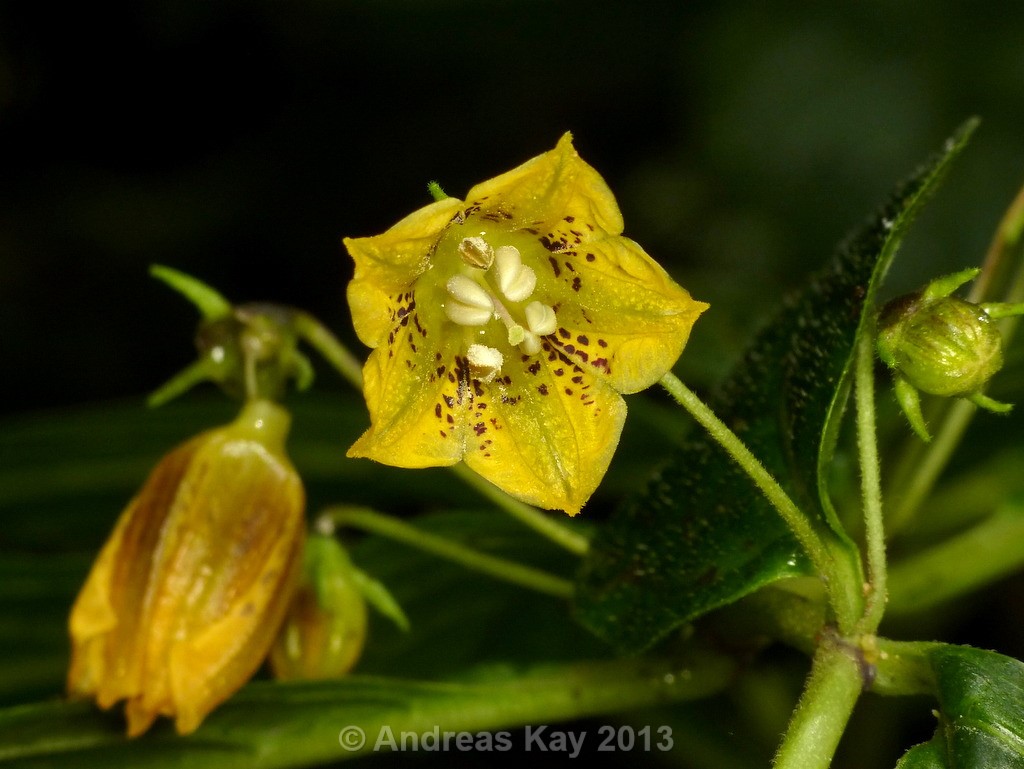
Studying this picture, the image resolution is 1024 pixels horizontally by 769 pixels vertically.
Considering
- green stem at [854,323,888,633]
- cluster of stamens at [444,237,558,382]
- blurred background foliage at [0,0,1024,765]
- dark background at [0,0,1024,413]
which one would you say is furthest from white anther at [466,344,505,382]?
dark background at [0,0,1024,413]

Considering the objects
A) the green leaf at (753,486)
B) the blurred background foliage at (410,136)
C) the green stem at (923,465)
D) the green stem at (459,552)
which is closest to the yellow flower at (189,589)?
the green stem at (459,552)

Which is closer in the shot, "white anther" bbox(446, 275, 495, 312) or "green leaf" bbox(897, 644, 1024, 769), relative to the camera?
"green leaf" bbox(897, 644, 1024, 769)

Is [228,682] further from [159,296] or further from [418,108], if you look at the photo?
[418,108]

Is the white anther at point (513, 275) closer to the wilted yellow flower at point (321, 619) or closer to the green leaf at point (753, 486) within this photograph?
the green leaf at point (753, 486)

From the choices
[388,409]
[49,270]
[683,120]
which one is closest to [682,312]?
[388,409]

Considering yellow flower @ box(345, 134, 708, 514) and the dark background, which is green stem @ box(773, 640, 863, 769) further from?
the dark background
